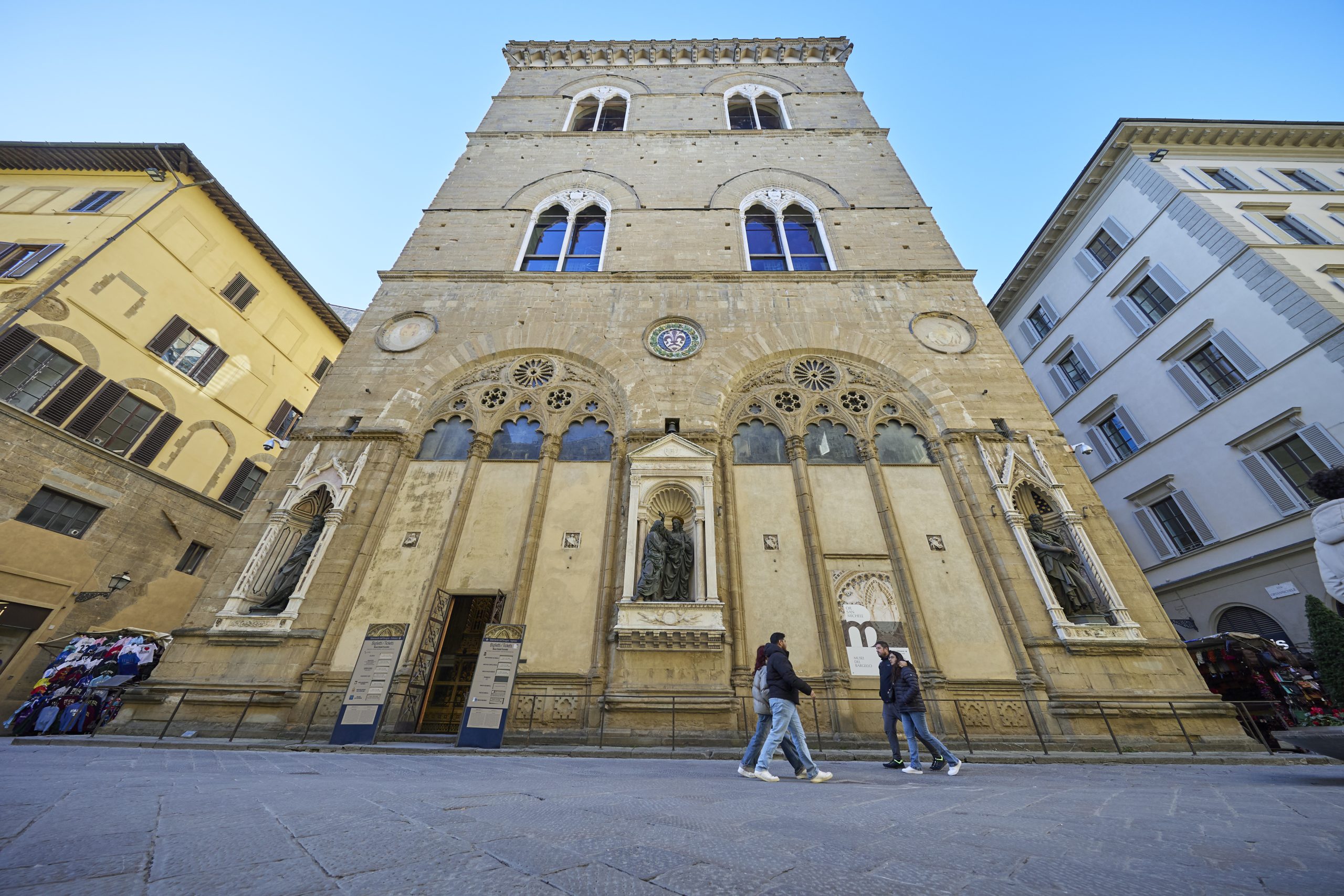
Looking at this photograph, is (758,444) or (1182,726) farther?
(758,444)

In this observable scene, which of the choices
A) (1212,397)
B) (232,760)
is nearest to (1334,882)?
(232,760)

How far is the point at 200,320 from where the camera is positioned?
16141 millimetres

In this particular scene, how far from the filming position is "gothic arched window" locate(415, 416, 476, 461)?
35.7 feet

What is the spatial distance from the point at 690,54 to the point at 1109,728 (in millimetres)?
26794

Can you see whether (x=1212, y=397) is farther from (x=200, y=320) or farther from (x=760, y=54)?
(x=200, y=320)

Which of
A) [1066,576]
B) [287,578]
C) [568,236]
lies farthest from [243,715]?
[568,236]

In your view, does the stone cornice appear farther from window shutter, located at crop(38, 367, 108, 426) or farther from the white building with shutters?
window shutter, located at crop(38, 367, 108, 426)

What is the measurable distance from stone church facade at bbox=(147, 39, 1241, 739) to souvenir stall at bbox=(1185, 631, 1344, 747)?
2.21m

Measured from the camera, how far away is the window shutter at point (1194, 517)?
45.4 feet

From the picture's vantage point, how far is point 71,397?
12945mm

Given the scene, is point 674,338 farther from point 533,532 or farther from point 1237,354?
point 1237,354

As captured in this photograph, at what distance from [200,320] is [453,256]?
8769 millimetres

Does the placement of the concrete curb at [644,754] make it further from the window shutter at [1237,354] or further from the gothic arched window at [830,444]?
the window shutter at [1237,354]

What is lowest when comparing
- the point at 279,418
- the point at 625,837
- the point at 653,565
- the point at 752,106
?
the point at 625,837
